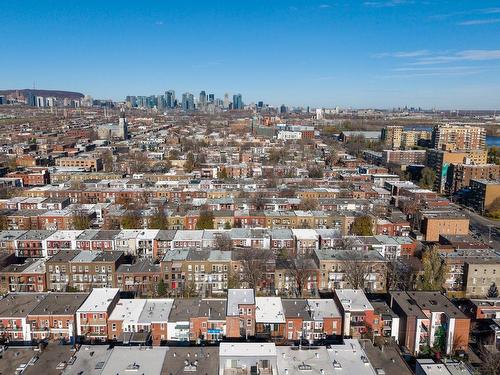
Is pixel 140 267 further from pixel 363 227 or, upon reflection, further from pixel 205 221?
pixel 363 227

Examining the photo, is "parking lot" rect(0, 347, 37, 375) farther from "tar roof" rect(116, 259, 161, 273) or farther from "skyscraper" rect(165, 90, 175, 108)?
"skyscraper" rect(165, 90, 175, 108)

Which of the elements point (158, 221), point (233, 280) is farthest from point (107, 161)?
point (233, 280)

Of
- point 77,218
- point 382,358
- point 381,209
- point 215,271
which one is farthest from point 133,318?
point 381,209

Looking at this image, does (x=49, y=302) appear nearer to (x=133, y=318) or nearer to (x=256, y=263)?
(x=133, y=318)

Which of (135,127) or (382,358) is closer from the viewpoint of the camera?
(382,358)

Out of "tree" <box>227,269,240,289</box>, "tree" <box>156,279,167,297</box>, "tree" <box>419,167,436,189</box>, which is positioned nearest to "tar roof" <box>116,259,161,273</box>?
"tree" <box>156,279,167,297</box>

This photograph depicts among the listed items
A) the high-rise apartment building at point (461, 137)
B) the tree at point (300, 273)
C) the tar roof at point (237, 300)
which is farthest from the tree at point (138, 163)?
the high-rise apartment building at point (461, 137)
